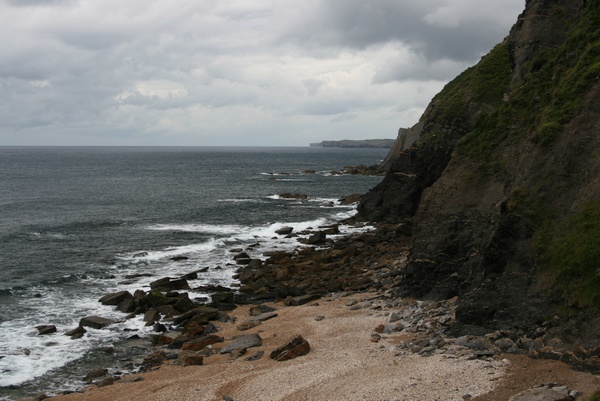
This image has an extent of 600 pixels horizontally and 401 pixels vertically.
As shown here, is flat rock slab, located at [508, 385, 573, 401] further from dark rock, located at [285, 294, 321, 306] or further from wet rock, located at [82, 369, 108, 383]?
dark rock, located at [285, 294, 321, 306]

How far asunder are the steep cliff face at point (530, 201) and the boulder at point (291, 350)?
6.12 metres

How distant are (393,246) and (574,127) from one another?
22.4 meters

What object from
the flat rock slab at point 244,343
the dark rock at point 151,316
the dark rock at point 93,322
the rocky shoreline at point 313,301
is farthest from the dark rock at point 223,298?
the flat rock slab at point 244,343

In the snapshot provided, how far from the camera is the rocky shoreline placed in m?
19.7

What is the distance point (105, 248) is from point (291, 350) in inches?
1254

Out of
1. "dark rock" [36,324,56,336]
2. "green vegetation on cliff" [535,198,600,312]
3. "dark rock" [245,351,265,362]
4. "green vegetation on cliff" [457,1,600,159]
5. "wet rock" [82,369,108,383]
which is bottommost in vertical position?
"wet rock" [82,369,108,383]

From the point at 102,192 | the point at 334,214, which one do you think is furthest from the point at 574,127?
the point at 102,192

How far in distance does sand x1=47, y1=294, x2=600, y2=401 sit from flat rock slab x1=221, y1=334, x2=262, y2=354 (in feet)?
1.52

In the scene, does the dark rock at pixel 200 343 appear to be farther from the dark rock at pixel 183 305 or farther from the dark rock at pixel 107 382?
the dark rock at pixel 183 305

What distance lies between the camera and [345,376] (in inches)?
750

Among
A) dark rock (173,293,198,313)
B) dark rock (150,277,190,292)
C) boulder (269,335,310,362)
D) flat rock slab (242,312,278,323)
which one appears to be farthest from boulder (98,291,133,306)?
boulder (269,335,310,362)

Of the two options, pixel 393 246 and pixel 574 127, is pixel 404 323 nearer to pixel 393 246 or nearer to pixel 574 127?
pixel 574 127

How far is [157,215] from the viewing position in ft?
226

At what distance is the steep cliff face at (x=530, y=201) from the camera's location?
19620 millimetres
